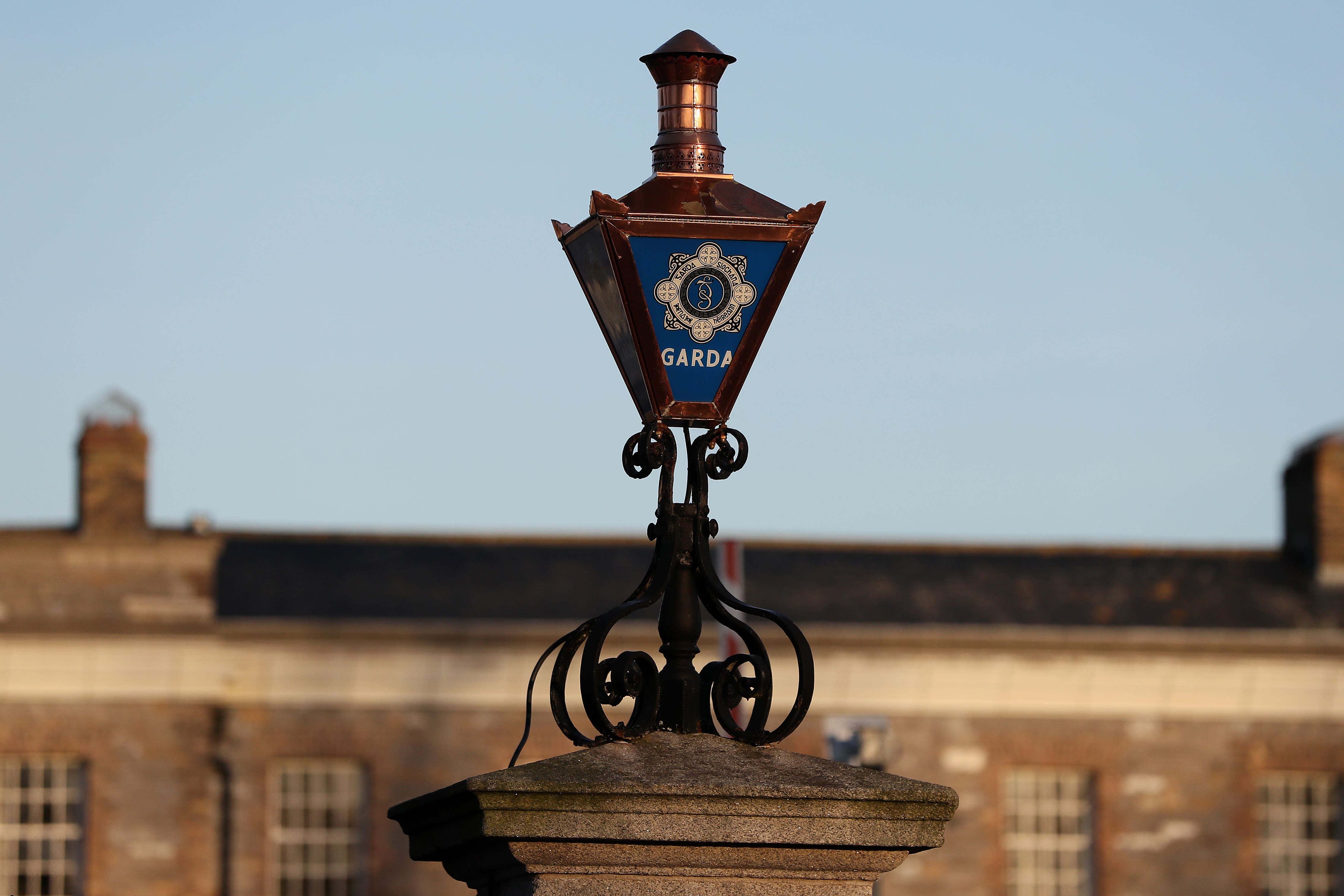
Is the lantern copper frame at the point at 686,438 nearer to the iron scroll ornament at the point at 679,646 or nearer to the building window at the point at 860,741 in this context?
the iron scroll ornament at the point at 679,646

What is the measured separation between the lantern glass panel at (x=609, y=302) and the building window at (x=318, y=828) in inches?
886

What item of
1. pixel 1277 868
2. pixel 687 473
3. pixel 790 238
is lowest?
pixel 1277 868

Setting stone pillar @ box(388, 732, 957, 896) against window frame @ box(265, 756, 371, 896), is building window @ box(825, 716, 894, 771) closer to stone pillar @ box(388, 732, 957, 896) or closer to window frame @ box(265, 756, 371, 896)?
stone pillar @ box(388, 732, 957, 896)

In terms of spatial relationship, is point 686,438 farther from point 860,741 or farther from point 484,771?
point 484,771

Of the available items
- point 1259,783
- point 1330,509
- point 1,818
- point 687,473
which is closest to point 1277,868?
point 1259,783

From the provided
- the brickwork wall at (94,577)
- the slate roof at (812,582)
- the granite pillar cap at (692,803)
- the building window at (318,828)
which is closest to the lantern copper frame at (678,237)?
the granite pillar cap at (692,803)

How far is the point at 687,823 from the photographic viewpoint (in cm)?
456

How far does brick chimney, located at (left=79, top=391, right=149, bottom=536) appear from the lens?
28.0 meters

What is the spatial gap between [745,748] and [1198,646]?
943 inches

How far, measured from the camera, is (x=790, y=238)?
507 cm

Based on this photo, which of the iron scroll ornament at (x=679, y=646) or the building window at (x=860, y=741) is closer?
the iron scroll ornament at (x=679, y=646)

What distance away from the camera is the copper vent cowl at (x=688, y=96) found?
206 inches

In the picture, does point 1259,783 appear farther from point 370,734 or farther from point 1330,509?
point 370,734

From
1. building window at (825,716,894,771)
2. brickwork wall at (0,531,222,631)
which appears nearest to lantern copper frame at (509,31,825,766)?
building window at (825,716,894,771)
